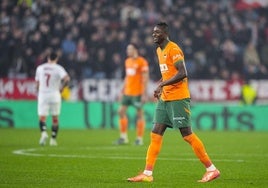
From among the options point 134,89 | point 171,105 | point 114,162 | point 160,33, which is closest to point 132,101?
point 134,89

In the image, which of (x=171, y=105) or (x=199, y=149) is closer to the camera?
(x=199, y=149)

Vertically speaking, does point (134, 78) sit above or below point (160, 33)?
below

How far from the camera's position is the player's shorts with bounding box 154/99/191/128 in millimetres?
12273

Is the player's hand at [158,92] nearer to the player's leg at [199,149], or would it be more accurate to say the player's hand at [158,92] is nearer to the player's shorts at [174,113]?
the player's shorts at [174,113]

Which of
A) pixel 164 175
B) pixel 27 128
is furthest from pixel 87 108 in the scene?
pixel 164 175

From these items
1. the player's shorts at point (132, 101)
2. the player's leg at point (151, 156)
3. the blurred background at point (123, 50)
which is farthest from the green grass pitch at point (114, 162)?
the blurred background at point (123, 50)

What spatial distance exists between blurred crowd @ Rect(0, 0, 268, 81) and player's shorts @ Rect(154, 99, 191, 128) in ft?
56.5

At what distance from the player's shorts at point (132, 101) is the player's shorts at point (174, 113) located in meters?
9.05

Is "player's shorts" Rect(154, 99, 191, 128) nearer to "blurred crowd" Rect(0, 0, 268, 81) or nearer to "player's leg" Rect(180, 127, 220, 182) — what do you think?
"player's leg" Rect(180, 127, 220, 182)

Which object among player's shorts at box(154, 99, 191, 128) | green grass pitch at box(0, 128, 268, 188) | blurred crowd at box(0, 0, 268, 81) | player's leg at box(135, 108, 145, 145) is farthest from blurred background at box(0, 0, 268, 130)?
player's shorts at box(154, 99, 191, 128)

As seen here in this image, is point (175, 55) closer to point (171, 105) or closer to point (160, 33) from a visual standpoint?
point (160, 33)

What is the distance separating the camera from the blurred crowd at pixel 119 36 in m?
30.3

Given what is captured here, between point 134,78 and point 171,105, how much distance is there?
31.0 feet

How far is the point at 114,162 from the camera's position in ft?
50.7
